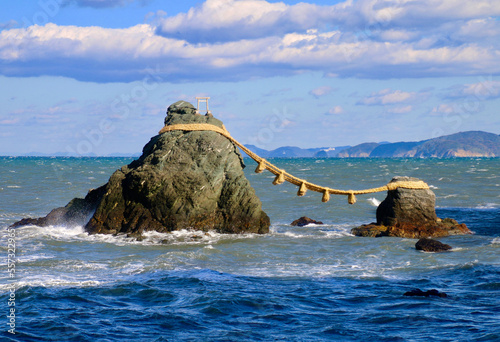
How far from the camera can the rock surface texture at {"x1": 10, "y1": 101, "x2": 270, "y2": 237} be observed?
57.0 feet

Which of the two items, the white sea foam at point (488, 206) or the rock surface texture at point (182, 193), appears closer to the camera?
the rock surface texture at point (182, 193)

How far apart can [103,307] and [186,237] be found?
24.2 ft

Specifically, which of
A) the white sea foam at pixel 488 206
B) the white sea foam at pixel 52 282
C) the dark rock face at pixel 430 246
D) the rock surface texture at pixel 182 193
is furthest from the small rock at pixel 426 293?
the white sea foam at pixel 488 206

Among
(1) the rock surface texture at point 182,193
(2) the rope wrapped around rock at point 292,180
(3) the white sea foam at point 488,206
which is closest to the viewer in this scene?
(1) the rock surface texture at point 182,193

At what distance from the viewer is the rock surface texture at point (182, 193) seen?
1736 centimetres

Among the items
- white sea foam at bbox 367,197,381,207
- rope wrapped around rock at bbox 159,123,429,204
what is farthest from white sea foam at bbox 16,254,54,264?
white sea foam at bbox 367,197,381,207

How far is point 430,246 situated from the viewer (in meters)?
15.0

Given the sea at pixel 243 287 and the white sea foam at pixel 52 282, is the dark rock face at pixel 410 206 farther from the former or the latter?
the white sea foam at pixel 52 282

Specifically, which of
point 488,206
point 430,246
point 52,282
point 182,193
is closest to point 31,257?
point 52,282

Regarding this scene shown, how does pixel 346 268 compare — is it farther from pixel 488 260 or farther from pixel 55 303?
pixel 55 303

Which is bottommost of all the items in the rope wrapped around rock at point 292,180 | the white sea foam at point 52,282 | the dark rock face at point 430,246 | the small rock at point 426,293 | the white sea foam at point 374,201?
the white sea foam at point 52,282

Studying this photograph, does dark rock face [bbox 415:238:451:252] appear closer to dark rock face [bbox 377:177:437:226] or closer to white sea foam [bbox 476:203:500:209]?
dark rock face [bbox 377:177:437:226]

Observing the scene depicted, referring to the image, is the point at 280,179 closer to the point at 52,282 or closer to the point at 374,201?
the point at 52,282

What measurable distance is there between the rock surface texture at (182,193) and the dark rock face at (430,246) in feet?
17.5
